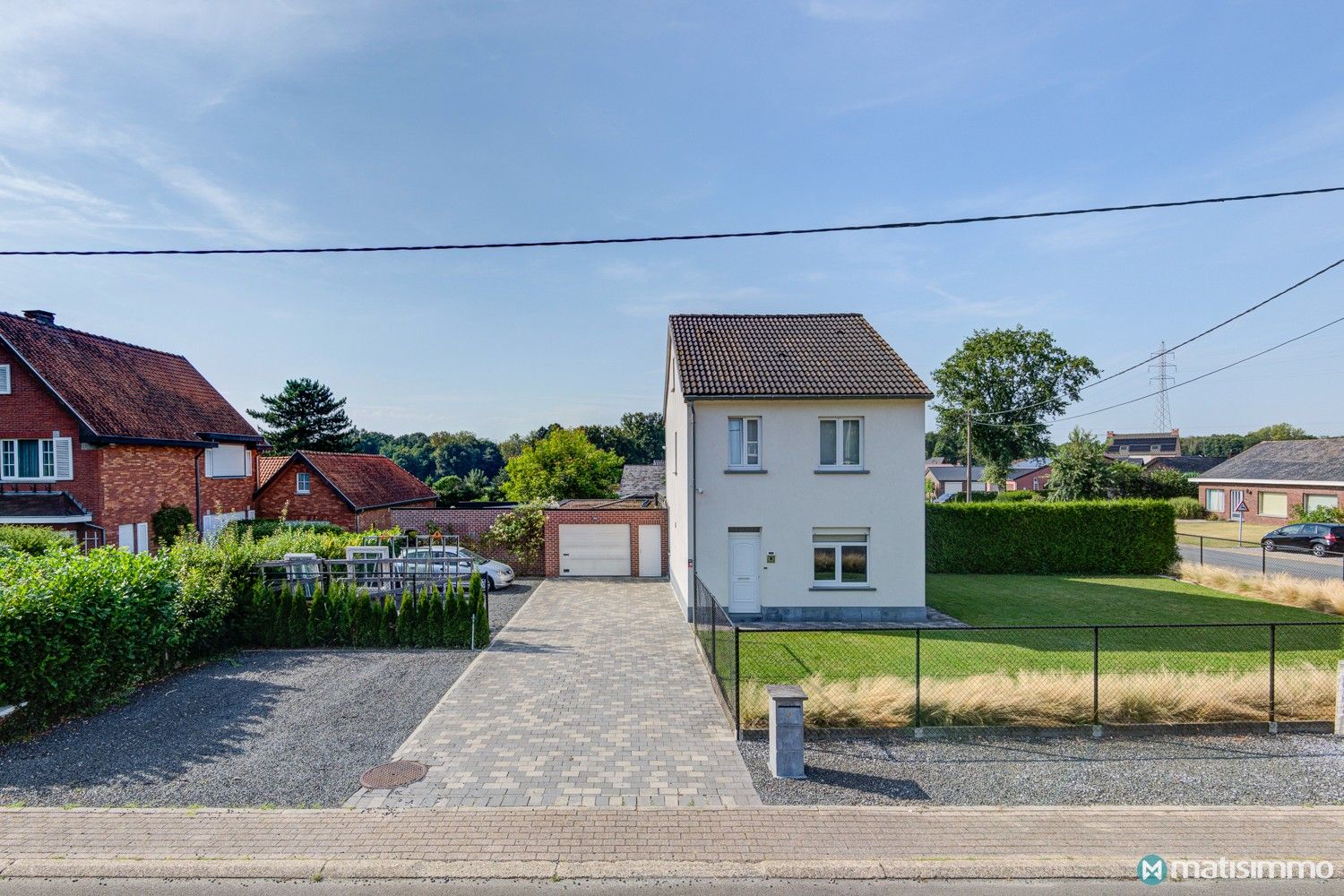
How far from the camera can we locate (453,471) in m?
100

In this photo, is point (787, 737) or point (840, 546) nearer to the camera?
point (787, 737)

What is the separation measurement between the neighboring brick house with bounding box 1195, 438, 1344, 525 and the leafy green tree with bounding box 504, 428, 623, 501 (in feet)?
126

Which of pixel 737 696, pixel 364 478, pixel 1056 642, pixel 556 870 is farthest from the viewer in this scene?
pixel 364 478

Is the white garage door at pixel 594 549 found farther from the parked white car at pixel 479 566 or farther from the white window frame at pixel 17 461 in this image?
the white window frame at pixel 17 461

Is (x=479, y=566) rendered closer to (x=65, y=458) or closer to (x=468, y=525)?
(x=468, y=525)

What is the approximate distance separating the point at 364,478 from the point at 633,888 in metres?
27.3

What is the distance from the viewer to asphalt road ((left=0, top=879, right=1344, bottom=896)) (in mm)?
5668

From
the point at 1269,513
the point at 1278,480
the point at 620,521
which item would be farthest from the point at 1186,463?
the point at 620,521

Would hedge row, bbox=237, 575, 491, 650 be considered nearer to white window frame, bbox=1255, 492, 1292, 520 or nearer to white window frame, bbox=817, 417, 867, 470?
white window frame, bbox=817, 417, 867, 470

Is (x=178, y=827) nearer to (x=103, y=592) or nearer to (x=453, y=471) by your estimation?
(x=103, y=592)

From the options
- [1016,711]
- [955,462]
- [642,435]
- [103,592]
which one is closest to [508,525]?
[103,592]

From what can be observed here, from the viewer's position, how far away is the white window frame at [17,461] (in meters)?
21.0

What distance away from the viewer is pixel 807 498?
16453 millimetres

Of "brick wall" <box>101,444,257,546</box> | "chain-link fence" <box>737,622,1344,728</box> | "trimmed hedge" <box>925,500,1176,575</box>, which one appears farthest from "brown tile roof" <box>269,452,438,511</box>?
"trimmed hedge" <box>925,500,1176,575</box>
